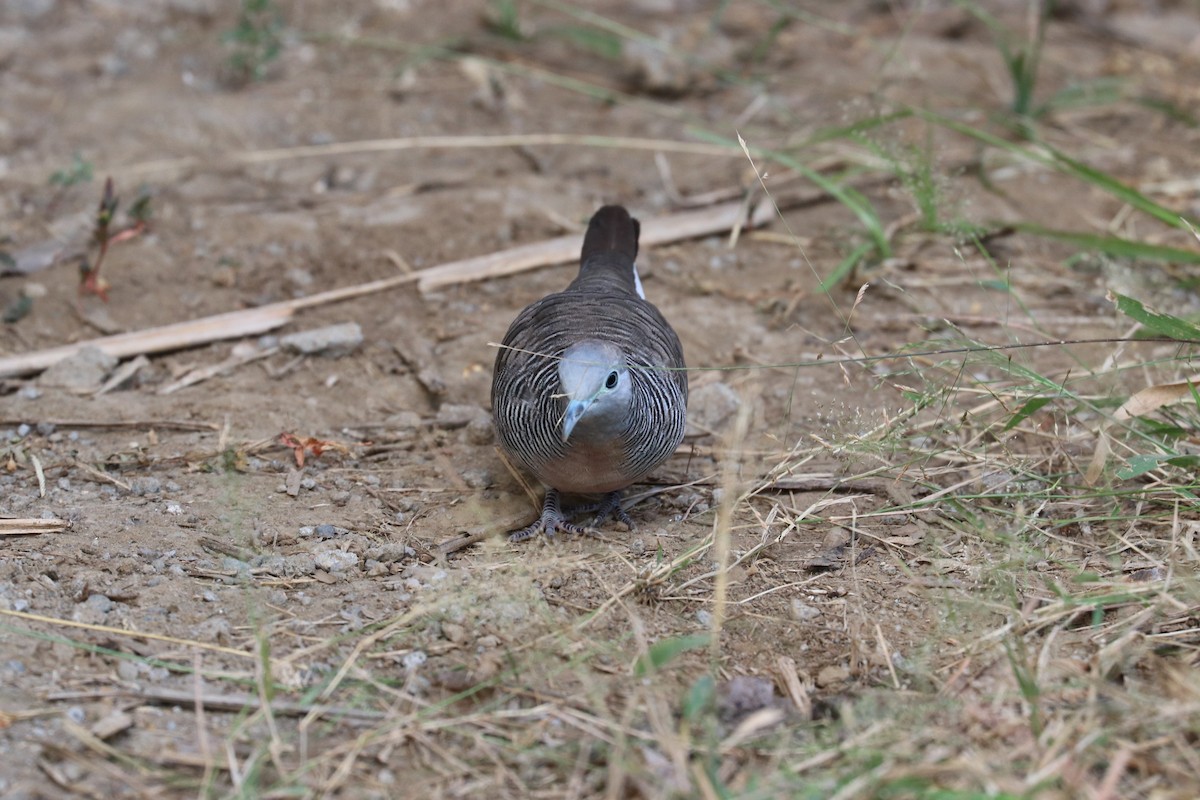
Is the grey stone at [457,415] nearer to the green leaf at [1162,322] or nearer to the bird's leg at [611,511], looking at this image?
the bird's leg at [611,511]

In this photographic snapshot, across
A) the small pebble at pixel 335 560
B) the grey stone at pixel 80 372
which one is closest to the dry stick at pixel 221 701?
the small pebble at pixel 335 560

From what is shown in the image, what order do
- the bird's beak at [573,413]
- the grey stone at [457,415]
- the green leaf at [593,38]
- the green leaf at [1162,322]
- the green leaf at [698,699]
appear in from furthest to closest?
the green leaf at [593,38] → the grey stone at [457,415] → the green leaf at [1162,322] → the bird's beak at [573,413] → the green leaf at [698,699]

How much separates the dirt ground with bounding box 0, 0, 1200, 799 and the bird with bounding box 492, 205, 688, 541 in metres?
0.26

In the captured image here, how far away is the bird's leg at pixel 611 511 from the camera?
4582mm

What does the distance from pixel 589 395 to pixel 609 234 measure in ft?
5.33

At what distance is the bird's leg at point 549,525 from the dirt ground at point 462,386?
0.31ft

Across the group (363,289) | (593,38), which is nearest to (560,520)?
(363,289)

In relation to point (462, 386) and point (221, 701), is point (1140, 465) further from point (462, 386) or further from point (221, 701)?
point (221, 701)

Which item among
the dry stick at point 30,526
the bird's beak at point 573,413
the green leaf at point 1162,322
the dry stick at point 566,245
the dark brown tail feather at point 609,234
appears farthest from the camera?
the dry stick at point 566,245

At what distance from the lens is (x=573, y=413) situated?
12.7 feet

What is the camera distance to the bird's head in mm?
3879

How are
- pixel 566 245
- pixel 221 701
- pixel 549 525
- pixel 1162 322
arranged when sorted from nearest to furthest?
pixel 221 701 → pixel 1162 322 → pixel 549 525 → pixel 566 245

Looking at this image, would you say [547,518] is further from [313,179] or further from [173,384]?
[313,179]

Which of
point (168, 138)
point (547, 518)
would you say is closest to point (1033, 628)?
point (547, 518)
